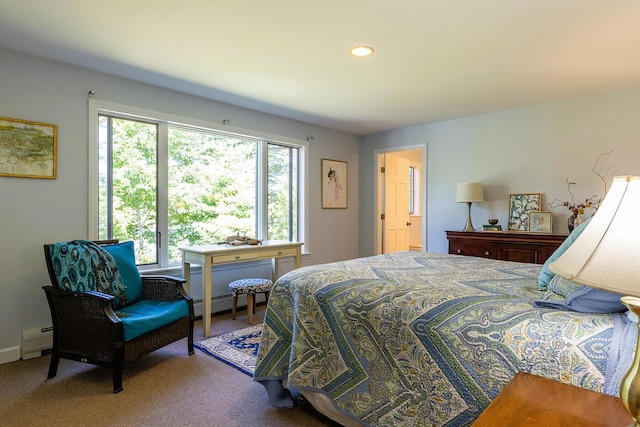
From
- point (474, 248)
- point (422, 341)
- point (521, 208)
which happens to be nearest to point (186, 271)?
point (422, 341)

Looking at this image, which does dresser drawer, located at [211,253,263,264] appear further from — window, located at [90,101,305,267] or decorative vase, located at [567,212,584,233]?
decorative vase, located at [567,212,584,233]

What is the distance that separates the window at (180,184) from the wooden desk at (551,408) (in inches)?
129

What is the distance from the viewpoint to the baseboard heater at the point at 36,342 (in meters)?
2.72

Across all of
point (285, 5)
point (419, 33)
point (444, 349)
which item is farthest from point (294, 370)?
point (419, 33)

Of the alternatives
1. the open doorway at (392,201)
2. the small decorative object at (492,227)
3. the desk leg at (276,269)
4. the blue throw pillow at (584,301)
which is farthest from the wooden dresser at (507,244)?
the blue throw pillow at (584,301)

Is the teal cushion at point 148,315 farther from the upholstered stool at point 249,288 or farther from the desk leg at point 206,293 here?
the upholstered stool at point 249,288

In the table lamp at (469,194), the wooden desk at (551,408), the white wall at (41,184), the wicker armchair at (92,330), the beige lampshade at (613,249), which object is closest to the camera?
the beige lampshade at (613,249)

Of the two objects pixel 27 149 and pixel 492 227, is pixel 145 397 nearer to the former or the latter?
pixel 27 149

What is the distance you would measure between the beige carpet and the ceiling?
92.3 inches

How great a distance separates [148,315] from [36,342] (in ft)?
3.52

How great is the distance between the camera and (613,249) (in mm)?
735

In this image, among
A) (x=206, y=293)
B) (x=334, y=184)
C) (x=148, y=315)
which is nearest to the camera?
(x=148, y=315)

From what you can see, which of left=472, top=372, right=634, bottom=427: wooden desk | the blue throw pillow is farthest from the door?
left=472, top=372, right=634, bottom=427: wooden desk

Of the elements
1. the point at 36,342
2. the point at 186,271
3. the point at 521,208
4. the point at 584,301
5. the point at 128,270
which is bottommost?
the point at 36,342
